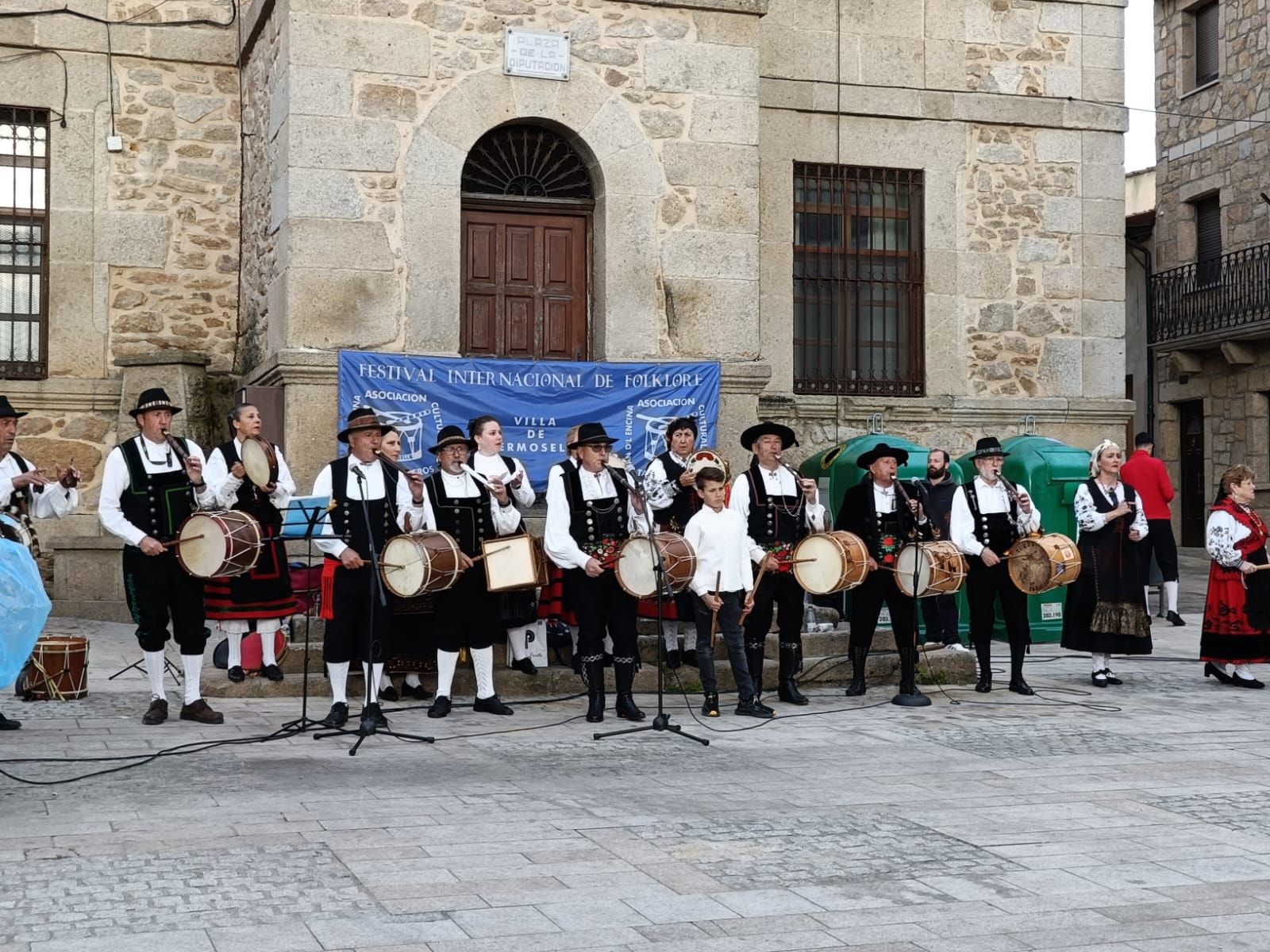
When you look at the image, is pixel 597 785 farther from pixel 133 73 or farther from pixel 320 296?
pixel 133 73

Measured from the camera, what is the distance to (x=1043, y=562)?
10422mm

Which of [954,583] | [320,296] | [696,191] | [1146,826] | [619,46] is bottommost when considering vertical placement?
[1146,826]

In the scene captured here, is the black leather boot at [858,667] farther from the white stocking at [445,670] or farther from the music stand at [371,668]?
the music stand at [371,668]

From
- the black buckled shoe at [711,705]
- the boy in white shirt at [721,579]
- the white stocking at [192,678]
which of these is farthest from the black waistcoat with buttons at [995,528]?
the white stocking at [192,678]

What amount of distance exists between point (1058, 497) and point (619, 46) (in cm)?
521

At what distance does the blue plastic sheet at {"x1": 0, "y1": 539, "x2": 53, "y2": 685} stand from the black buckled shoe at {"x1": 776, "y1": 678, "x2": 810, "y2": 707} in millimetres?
4872

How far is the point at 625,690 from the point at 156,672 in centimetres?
270

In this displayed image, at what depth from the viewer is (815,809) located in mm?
6645

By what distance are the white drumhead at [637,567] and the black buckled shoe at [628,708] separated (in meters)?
0.60

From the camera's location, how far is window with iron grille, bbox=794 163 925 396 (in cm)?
1519

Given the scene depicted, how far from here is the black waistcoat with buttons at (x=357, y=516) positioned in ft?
29.5

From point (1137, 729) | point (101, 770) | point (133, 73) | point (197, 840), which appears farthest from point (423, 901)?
point (133, 73)

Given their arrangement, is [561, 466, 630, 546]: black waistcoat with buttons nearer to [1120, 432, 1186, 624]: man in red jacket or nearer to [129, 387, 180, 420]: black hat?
[129, 387, 180, 420]: black hat

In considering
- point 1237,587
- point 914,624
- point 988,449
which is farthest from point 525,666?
point 1237,587
